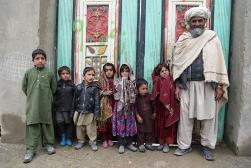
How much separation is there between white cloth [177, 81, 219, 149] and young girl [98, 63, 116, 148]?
925 millimetres

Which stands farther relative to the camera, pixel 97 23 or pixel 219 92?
pixel 97 23

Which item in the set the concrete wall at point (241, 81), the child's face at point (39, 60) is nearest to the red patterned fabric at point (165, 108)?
the concrete wall at point (241, 81)

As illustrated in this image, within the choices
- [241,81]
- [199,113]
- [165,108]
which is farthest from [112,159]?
[241,81]

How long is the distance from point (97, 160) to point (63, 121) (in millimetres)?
718

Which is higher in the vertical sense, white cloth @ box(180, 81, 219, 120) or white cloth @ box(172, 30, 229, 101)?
white cloth @ box(172, 30, 229, 101)

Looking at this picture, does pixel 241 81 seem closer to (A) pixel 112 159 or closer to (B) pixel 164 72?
(B) pixel 164 72

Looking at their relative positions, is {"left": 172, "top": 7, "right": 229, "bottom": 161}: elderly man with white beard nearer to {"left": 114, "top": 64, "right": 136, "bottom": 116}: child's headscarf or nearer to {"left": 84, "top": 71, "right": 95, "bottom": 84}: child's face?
{"left": 114, "top": 64, "right": 136, "bottom": 116}: child's headscarf

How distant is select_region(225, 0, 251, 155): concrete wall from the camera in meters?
4.92

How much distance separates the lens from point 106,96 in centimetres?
527

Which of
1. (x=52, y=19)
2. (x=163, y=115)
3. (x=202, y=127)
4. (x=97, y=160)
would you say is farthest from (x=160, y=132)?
(x=52, y=19)

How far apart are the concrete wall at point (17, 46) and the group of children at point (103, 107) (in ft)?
1.00

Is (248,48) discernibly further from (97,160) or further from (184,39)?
(97,160)

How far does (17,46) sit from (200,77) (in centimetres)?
238

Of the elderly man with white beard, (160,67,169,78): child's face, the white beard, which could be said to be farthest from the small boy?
the white beard
